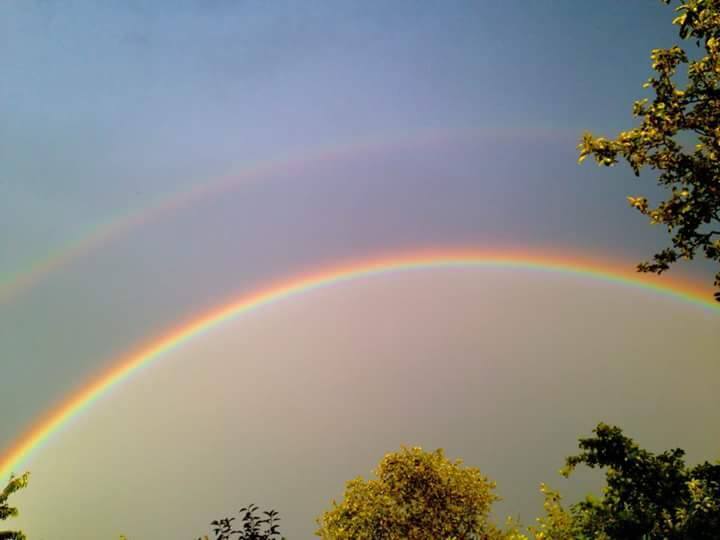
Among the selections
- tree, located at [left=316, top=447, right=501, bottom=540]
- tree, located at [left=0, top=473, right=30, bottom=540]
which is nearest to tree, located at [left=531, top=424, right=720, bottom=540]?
tree, located at [left=316, top=447, right=501, bottom=540]

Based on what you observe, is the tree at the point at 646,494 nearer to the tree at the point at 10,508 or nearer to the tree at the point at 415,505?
the tree at the point at 415,505

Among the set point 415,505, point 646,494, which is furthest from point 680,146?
point 415,505

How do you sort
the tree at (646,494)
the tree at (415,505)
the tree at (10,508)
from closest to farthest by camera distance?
the tree at (646,494), the tree at (10,508), the tree at (415,505)

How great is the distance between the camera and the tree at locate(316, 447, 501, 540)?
79.9 ft

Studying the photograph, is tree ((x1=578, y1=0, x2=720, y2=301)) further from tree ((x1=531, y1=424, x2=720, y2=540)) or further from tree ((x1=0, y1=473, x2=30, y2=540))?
tree ((x1=0, y1=473, x2=30, y2=540))

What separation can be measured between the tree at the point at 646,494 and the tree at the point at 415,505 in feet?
38.5

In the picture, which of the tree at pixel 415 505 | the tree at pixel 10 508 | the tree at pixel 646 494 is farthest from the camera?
the tree at pixel 415 505

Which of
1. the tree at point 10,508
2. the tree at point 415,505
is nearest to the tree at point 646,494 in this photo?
the tree at point 415,505

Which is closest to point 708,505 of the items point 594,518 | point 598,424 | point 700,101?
point 598,424

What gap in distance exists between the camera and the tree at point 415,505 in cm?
2434

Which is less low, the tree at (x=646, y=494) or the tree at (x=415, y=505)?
the tree at (x=415, y=505)

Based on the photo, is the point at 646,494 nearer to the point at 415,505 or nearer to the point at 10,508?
the point at 415,505

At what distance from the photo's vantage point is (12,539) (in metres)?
15.7

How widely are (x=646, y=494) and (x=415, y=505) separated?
1571 centimetres
